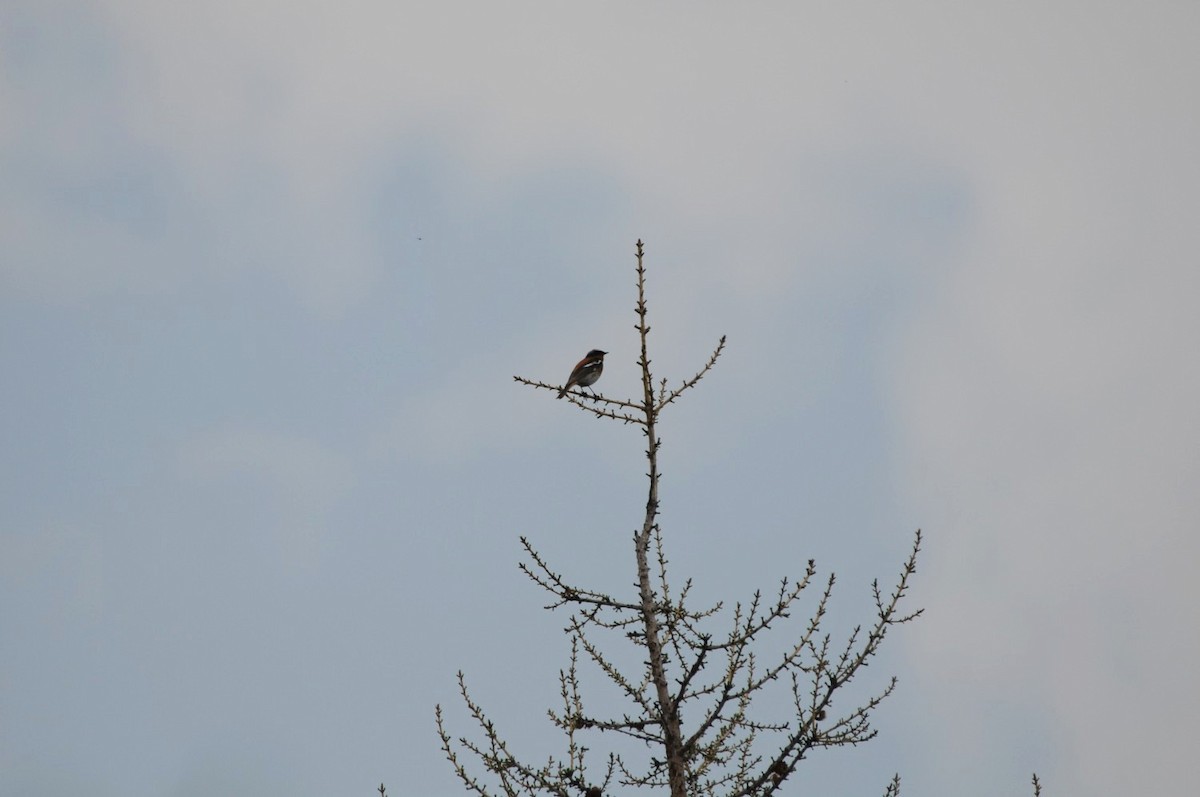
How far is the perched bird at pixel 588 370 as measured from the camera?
1536 cm

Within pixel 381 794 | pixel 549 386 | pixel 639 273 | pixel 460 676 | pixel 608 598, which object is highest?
pixel 639 273

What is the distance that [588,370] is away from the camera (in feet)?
50.7

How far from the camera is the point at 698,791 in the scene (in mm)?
9133

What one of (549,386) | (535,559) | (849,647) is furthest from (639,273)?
(849,647)

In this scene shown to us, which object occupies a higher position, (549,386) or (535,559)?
(549,386)

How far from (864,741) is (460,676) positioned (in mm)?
3002

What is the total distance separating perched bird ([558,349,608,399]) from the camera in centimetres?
1536

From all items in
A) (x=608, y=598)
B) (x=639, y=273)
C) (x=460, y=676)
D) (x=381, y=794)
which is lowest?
(x=381, y=794)

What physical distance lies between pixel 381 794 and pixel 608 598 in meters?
2.19

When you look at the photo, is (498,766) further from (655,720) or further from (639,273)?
(639,273)

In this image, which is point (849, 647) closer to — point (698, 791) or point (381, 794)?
point (698, 791)

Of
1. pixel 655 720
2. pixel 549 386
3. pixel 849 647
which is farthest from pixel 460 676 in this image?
pixel 849 647

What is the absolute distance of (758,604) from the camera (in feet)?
30.1

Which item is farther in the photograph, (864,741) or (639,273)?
(639,273)
